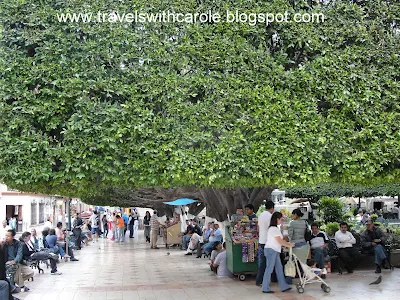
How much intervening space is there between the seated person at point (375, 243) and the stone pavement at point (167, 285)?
1.41 ft

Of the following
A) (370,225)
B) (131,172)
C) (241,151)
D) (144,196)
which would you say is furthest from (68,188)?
(144,196)

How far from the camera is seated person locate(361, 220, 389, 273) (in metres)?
13.3

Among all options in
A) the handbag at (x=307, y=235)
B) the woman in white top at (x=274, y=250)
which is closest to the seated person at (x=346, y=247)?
the handbag at (x=307, y=235)

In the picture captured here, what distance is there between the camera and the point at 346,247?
13281 millimetres

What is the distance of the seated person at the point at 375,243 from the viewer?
523 inches

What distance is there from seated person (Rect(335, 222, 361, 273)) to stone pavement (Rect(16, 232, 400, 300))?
40 cm

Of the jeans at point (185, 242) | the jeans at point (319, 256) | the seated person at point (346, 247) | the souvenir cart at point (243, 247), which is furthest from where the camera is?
the jeans at point (185, 242)

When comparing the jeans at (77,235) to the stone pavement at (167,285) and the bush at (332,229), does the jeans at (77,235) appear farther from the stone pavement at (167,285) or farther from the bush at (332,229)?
the bush at (332,229)

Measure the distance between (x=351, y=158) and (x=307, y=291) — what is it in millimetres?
2963

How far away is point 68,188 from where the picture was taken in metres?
10.1

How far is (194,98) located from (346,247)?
20.0 ft

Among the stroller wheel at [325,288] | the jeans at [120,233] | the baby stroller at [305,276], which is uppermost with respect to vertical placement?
the baby stroller at [305,276]

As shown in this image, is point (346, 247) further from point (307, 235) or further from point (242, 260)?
point (242, 260)

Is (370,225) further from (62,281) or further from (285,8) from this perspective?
(62,281)
